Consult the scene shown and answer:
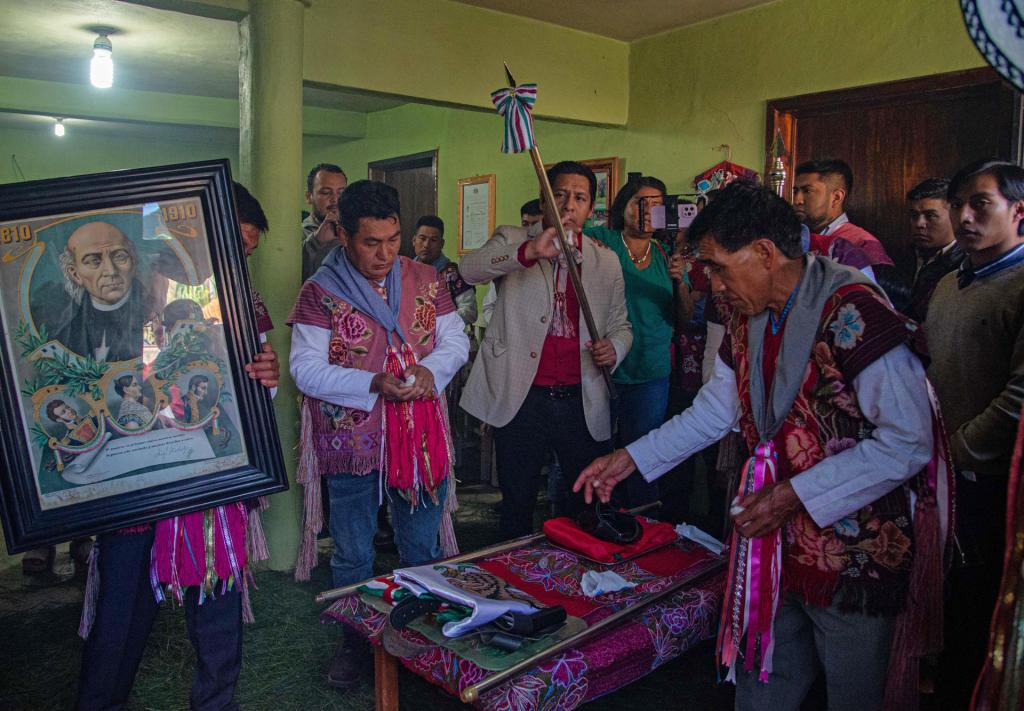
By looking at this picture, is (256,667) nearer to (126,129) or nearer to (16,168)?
(126,129)

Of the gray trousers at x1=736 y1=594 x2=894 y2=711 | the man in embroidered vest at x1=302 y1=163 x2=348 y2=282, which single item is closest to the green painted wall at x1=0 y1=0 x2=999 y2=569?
the man in embroidered vest at x1=302 y1=163 x2=348 y2=282

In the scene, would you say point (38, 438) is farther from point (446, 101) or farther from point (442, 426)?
point (446, 101)

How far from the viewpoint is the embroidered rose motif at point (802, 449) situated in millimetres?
1889

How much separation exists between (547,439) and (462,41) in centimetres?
264

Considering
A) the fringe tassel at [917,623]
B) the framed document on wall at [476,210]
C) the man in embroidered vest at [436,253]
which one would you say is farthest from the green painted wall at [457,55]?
the fringe tassel at [917,623]

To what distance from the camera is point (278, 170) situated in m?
3.83

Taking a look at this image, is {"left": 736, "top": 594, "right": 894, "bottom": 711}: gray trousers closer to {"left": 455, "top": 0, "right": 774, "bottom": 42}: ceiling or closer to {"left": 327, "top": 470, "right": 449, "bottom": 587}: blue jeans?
{"left": 327, "top": 470, "right": 449, "bottom": 587}: blue jeans

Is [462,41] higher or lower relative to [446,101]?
higher

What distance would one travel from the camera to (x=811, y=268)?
1.93m

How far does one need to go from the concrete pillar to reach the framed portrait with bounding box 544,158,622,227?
235cm

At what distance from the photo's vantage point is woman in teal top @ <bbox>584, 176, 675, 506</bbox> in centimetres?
380

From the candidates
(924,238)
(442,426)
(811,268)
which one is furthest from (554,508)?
(811,268)

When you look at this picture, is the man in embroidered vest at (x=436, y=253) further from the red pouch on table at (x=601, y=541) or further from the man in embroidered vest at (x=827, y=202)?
the red pouch on table at (x=601, y=541)

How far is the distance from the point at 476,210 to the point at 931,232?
4.32 meters
